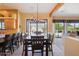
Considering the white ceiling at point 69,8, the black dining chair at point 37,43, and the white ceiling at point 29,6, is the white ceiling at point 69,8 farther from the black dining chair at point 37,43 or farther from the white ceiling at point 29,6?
the black dining chair at point 37,43

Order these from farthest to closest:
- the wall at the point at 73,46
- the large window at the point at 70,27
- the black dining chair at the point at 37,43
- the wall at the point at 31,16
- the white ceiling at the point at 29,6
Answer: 1. the large window at the point at 70,27
2. the wall at the point at 31,16
3. the white ceiling at the point at 29,6
4. the black dining chair at the point at 37,43
5. the wall at the point at 73,46

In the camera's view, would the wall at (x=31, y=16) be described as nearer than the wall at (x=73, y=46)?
No

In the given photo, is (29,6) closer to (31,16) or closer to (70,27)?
(31,16)

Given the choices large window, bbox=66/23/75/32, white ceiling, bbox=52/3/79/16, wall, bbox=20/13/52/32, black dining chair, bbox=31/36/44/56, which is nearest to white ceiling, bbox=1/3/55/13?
white ceiling, bbox=52/3/79/16

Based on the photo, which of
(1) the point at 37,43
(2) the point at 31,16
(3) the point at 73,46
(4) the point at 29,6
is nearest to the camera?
(3) the point at 73,46

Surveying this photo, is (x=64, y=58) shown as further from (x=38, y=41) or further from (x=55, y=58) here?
(x=38, y=41)

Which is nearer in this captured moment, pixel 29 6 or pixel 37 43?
pixel 37 43

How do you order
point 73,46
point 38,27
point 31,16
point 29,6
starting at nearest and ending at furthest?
point 73,46
point 29,6
point 31,16
point 38,27

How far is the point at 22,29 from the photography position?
1247 cm

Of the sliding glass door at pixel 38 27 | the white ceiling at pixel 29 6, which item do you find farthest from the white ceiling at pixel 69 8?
the sliding glass door at pixel 38 27

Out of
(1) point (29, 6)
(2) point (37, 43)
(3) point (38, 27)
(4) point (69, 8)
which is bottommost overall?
(2) point (37, 43)

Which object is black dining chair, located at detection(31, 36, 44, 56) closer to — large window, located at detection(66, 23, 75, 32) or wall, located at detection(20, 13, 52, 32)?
wall, located at detection(20, 13, 52, 32)

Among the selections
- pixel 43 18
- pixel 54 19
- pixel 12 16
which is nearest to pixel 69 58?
pixel 12 16

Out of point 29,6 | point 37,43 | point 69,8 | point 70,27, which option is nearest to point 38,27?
point 70,27
